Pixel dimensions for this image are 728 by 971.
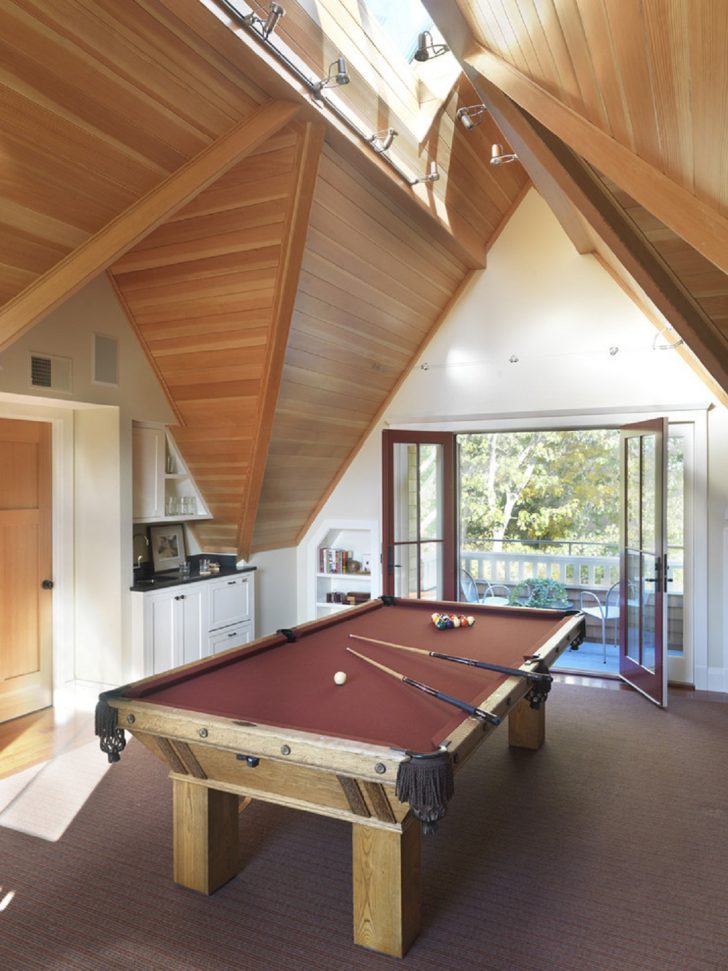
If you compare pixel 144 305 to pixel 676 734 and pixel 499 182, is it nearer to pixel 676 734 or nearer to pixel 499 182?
pixel 499 182

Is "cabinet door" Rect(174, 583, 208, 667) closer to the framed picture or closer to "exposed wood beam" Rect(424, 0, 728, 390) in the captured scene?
the framed picture

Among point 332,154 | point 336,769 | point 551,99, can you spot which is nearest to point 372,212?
point 332,154

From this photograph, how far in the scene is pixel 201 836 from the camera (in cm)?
258

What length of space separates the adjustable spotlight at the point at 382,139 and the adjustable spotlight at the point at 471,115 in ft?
1.61

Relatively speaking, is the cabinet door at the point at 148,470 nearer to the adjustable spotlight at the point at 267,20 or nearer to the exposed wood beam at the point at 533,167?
the adjustable spotlight at the point at 267,20

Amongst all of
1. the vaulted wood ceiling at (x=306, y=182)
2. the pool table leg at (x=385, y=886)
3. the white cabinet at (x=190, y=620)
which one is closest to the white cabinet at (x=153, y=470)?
the vaulted wood ceiling at (x=306, y=182)

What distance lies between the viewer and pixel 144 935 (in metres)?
2.36

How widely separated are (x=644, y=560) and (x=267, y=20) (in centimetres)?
423

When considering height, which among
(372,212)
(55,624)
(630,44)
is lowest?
(55,624)

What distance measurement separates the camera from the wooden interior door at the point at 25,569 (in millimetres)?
4461

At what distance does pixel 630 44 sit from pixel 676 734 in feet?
13.1

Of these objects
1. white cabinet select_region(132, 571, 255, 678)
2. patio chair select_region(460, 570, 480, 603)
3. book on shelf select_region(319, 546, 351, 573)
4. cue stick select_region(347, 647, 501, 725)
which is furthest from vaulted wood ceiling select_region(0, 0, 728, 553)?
patio chair select_region(460, 570, 480, 603)

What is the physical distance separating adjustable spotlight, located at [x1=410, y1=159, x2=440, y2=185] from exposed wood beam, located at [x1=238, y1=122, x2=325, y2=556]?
839 millimetres

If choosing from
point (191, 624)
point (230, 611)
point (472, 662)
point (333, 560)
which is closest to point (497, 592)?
point (333, 560)
